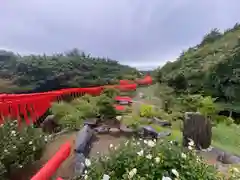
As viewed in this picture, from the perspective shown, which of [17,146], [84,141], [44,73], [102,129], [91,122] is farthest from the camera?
[44,73]

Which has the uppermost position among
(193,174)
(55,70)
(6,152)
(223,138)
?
(55,70)

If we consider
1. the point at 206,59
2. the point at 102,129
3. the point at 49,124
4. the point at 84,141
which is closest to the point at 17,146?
the point at 84,141

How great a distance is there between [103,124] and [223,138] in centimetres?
300

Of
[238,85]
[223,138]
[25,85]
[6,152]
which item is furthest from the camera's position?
[25,85]

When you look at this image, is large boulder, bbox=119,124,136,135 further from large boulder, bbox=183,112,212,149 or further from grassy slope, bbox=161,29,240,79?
grassy slope, bbox=161,29,240,79

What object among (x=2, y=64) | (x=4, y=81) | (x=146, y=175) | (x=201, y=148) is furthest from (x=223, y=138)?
(x=2, y=64)

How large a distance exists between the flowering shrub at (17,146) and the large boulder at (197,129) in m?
2.66

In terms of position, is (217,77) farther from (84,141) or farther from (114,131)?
(84,141)

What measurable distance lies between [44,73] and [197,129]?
10.7 metres

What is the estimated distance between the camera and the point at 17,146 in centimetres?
355

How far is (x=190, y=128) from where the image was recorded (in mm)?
4238

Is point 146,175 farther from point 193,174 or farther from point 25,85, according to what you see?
point 25,85

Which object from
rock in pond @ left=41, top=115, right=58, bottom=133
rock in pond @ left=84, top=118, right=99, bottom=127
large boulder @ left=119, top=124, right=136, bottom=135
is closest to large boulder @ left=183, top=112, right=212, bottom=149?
large boulder @ left=119, top=124, right=136, bottom=135

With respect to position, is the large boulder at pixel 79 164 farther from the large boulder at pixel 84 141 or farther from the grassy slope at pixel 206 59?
the grassy slope at pixel 206 59
